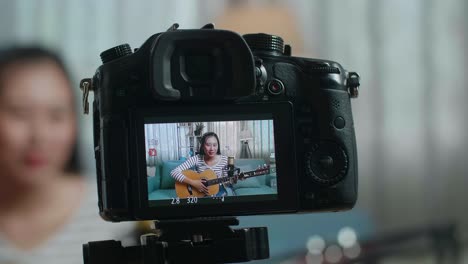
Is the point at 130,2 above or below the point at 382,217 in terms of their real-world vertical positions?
above

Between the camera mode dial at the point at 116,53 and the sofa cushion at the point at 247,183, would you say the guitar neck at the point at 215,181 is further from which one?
the camera mode dial at the point at 116,53

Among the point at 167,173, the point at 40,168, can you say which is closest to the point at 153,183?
the point at 167,173

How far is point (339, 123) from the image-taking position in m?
0.94

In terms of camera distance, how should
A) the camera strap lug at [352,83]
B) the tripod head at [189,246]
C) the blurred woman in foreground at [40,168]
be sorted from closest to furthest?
the tripod head at [189,246]
the camera strap lug at [352,83]
the blurred woman in foreground at [40,168]

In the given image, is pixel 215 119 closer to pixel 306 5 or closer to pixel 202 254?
pixel 202 254

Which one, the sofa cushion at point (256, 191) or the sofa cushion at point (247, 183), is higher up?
the sofa cushion at point (247, 183)

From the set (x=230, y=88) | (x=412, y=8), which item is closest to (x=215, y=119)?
(x=230, y=88)

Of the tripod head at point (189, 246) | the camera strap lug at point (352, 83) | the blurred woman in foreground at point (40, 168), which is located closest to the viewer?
the tripod head at point (189, 246)

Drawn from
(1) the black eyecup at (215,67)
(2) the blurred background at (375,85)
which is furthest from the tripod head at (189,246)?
(2) the blurred background at (375,85)

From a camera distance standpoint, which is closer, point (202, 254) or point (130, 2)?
point (202, 254)

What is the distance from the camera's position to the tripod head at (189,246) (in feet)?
2.86

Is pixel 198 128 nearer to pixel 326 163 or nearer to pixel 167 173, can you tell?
pixel 167 173

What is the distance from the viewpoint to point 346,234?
167cm

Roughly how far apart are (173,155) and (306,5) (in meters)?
0.93
